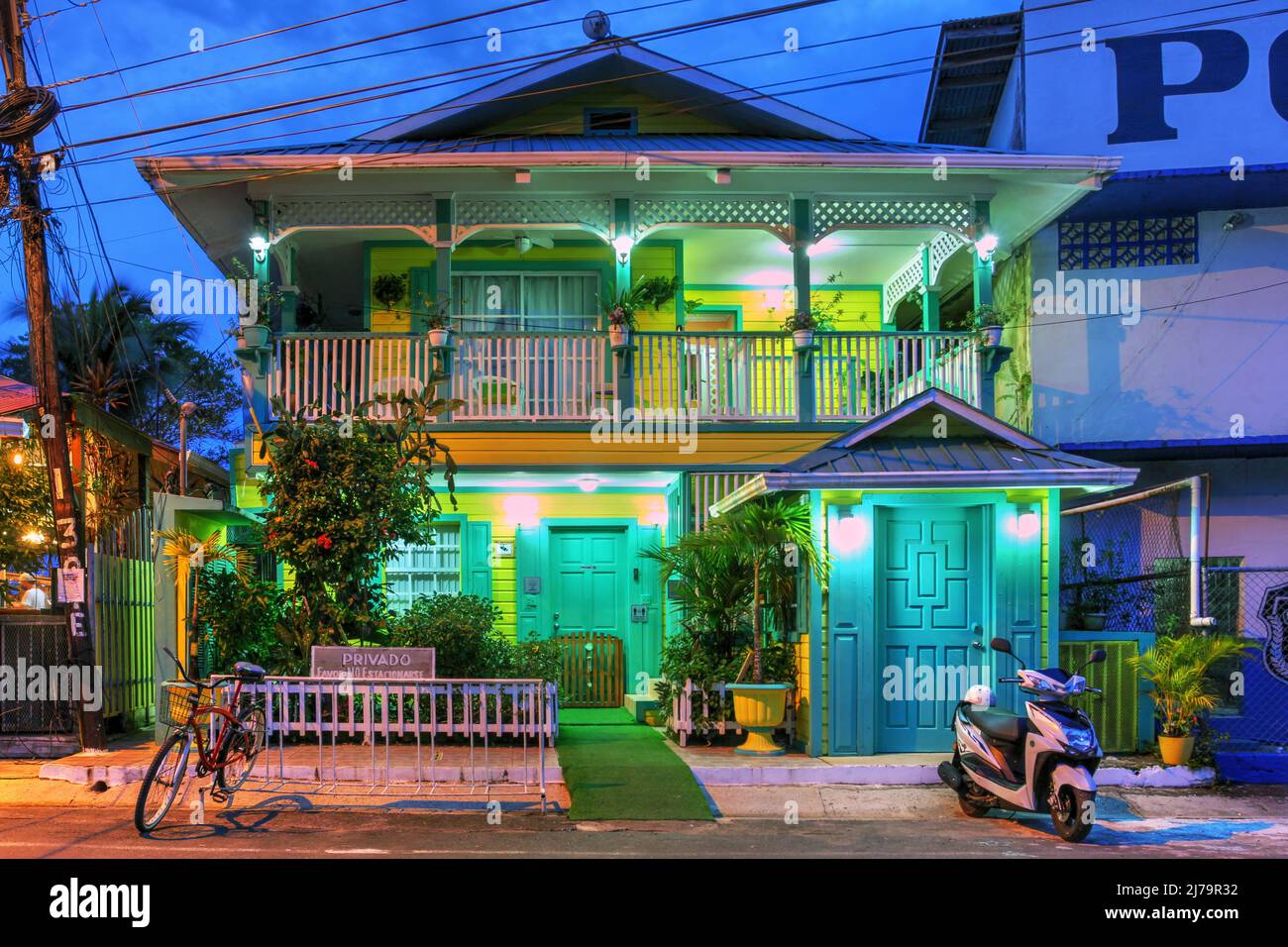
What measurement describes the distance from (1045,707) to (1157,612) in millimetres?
4704

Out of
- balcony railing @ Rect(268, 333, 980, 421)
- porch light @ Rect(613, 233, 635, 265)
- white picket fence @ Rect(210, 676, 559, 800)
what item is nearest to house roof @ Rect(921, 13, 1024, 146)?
balcony railing @ Rect(268, 333, 980, 421)

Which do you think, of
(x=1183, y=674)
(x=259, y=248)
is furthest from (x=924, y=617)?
(x=259, y=248)

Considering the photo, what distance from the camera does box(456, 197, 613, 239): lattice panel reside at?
16.1 meters

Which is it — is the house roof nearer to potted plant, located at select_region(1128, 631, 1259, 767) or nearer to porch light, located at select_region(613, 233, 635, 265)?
porch light, located at select_region(613, 233, 635, 265)

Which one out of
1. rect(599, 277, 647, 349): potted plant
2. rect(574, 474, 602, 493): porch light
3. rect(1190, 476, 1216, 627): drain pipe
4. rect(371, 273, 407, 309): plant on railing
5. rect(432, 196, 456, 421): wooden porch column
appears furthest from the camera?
rect(371, 273, 407, 309): plant on railing

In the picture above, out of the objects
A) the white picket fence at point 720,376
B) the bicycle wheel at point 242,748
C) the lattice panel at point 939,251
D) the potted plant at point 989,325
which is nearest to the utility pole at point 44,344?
the bicycle wheel at point 242,748

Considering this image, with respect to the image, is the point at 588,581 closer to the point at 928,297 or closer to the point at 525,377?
the point at 525,377

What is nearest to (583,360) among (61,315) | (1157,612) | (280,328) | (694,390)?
(694,390)

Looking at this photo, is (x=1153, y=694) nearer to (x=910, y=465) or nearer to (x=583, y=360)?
(x=910, y=465)

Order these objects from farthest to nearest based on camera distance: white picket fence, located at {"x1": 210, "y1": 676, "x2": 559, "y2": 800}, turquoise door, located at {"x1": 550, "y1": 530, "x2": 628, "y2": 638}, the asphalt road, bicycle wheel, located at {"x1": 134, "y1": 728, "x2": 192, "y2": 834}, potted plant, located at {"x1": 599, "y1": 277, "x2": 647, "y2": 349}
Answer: turquoise door, located at {"x1": 550, "y1": 530, "x2": 628, "y2": 638}, potted plant, located at {"x1": 599, "y1": 277, "x2": 647, "y2": 349}, white picket fence, located at {"x1": 210, "y1": 676, "x2": 559, "y2": 800}, bicycle wheel, located at {"x1": 134, "y1": 728, "x2": 192, "y2": 834}, the asphalt road

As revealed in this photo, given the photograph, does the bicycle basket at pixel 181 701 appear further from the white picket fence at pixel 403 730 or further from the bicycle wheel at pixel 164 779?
the white picket fence at pixel 403 730

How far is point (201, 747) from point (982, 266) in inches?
442

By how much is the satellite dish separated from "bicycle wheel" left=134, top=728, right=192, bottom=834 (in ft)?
37.5

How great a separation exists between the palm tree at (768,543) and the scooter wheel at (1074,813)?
11.2ft
